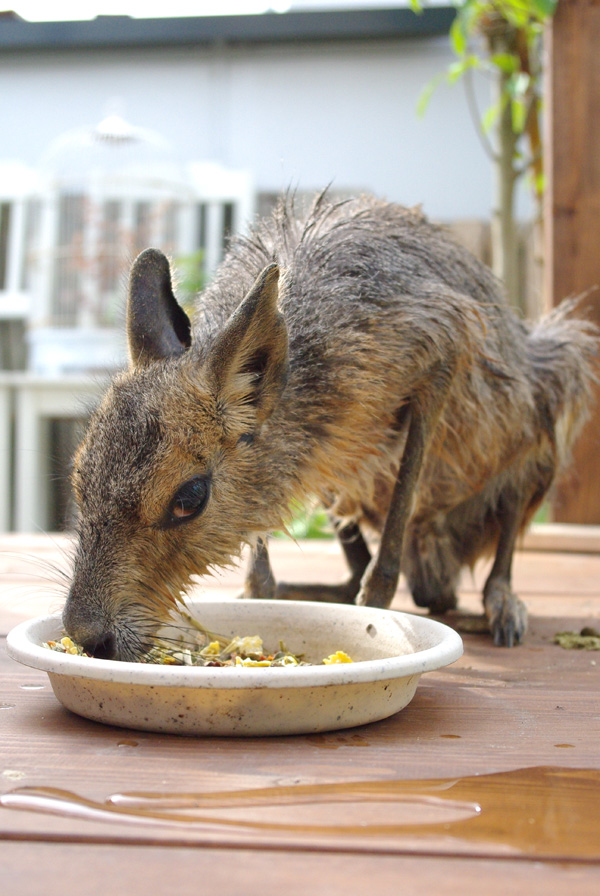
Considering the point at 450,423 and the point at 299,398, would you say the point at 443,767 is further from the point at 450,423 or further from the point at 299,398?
the point at 450,423

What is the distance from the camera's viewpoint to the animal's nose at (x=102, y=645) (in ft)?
5.63

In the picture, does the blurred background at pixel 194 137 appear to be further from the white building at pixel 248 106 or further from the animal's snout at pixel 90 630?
the animal's snout at pixel 90 630

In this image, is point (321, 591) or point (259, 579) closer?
Result: point (259, 579)

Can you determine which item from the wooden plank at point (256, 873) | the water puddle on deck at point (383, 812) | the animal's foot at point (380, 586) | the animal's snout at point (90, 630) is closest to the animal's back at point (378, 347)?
the animal's foot at point (380, 586)

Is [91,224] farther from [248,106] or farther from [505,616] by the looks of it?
[505,616]

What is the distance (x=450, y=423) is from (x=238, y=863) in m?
1.73

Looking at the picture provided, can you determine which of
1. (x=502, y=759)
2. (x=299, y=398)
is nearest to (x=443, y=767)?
(x=502, y=759)

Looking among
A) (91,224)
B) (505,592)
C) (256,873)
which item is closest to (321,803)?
(256,873)

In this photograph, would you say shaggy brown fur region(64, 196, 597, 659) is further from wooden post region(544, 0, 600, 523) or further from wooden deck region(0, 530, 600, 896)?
wooden post region(544, 0, 600, 523)

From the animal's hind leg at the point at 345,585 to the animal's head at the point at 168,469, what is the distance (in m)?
0.83

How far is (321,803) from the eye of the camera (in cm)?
120

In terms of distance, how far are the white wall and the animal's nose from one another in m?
6.98

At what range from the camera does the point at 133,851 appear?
105 cm

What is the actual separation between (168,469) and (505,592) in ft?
4.08
